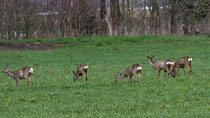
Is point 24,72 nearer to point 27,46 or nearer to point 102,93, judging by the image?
point 102,93

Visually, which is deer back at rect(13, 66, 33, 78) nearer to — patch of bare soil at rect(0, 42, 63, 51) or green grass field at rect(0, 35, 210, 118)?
green grass field at rect(0, 35, 210, 118)

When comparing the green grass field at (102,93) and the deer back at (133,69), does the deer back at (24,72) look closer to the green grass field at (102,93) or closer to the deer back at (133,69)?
the green grass field at (102,93)

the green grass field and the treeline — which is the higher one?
the treeline

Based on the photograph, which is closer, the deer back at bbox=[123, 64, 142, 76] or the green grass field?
the green grass field

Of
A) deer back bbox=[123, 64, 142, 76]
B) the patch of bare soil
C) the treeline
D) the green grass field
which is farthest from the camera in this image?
the treeline

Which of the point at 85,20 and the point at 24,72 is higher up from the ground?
the point at 85,20

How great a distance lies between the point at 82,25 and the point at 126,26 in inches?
155

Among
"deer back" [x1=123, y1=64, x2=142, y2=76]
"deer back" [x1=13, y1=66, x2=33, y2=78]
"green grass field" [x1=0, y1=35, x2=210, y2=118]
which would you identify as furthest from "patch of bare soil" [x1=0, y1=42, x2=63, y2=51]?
"deer back" [x1=123, y1=64, x2=142, y2=76]

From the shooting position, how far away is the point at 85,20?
4259 centimetres

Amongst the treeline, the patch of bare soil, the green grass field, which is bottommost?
the green grass field

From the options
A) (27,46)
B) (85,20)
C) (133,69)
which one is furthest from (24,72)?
(85,20)

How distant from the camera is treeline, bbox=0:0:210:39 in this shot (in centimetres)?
4121

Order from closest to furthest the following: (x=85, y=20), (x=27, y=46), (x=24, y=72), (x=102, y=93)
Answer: (x=102, y=93), (x=24, y=72), (x=27, y=46), (x=85, y=20)

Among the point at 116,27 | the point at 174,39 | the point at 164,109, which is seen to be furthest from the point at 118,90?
the point at 116,27
